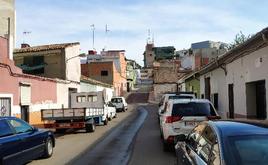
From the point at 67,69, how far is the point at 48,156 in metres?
24.4

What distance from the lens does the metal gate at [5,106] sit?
21.0 meters

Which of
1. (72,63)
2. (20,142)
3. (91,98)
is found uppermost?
(72,63)

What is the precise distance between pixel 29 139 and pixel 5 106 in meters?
10.2

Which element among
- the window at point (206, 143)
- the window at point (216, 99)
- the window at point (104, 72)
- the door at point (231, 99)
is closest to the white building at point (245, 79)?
the door at point (231, 99)

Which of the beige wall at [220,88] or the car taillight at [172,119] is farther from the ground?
the beige wall at [220,88]

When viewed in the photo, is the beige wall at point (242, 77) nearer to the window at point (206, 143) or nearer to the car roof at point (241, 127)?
the window at point (206, 143)

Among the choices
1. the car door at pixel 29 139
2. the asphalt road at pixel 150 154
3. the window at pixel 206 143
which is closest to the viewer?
the window at pixel 206 143

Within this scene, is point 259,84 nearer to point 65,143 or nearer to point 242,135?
point 65,143

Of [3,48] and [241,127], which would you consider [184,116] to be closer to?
[241,127]

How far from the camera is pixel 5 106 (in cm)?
2148

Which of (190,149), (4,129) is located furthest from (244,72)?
(190,149)

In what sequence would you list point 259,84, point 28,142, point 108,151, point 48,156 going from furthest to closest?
point 259,84, point 108,151, point 48,156, point 28,142

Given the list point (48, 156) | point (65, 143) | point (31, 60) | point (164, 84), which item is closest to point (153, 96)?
point (164, 84)

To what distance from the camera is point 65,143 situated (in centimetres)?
1798
